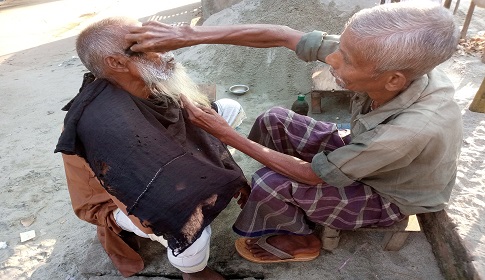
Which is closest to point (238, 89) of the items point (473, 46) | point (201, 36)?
point (201, 36)

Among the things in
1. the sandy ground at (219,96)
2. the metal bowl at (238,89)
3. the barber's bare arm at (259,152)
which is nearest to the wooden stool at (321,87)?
the sandy ground at (219,96)

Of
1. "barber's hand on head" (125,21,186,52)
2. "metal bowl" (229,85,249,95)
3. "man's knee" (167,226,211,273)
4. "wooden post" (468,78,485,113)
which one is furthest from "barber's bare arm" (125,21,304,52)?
"metal bowl" (229,85,249,95)

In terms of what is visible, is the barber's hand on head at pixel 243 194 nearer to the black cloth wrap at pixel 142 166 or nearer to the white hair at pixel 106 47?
the black cloth wrap at pixel 142 166

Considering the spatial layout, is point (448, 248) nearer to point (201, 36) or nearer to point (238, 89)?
point (201, 36)

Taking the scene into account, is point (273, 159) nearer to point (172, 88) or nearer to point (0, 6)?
point (172, 88)

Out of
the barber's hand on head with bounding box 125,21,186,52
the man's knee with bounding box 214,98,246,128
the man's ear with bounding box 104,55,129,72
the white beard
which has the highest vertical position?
the barber's hand on head with bounding box 125,21,186,52

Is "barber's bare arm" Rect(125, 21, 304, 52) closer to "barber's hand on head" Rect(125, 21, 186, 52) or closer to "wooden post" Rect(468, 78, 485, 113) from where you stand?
"barber's hand on head" Rect(125, 21, 186, 52)

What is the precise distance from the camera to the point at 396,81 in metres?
1.67

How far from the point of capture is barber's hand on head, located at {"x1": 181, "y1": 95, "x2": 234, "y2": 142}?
2008 millimetres

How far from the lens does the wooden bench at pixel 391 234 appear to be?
83.4 inches

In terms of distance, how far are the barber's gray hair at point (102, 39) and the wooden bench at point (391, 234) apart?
1678 mm

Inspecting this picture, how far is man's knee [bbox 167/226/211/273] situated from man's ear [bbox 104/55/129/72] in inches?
42.3

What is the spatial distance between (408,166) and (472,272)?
0.72m

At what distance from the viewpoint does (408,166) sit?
1.80 metres
